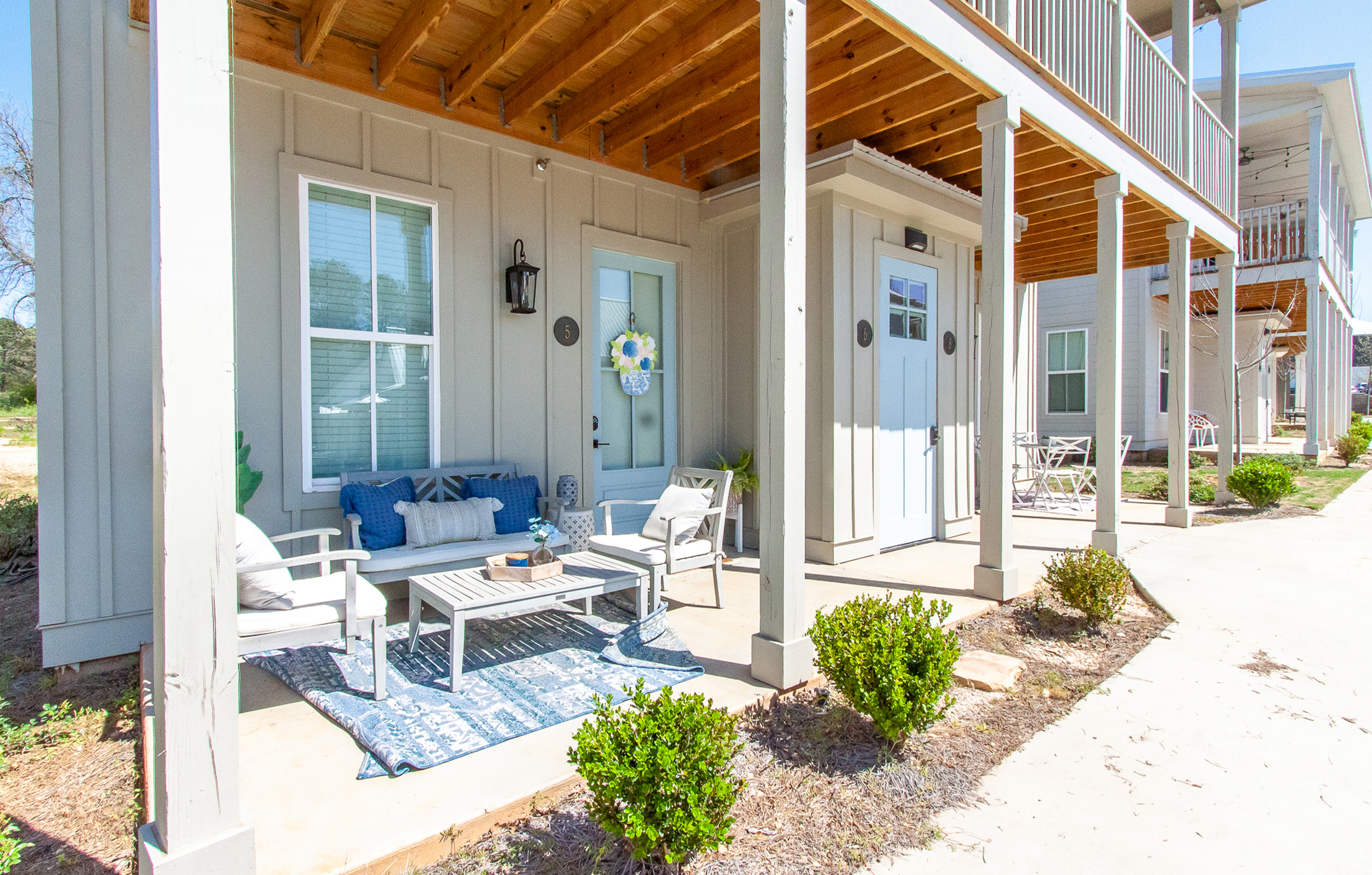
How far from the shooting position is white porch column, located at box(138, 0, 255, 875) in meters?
1.47

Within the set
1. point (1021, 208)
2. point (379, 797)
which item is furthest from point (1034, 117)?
point (379, 797)

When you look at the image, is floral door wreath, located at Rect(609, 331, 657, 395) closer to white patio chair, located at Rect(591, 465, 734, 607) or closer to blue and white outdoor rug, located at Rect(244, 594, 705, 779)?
white patio chair, located at Rect(591, 465, 734, 607)

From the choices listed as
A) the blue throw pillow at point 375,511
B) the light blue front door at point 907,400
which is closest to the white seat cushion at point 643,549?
the blue throw pillow at point 375,511

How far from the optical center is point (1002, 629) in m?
3.59

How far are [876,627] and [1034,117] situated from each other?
3.29 m

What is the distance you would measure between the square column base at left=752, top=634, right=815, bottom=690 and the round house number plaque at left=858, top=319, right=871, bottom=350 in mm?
2919

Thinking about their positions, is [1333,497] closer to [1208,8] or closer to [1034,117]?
[1208,8]

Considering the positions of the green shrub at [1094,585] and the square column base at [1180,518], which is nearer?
the green shrub at [1094,585]

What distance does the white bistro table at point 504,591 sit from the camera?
108 inches

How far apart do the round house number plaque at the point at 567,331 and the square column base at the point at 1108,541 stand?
155 inches

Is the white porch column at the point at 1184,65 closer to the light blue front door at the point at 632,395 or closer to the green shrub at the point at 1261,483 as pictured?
the green shrub at the point at 1261,483

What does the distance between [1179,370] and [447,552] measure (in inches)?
252

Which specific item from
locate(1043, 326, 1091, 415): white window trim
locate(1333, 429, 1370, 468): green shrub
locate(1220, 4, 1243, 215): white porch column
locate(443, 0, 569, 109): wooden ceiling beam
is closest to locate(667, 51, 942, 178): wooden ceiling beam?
locate(443, 0, 569, 109): wooden ceiling beam

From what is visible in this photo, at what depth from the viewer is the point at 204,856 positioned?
1.49m
